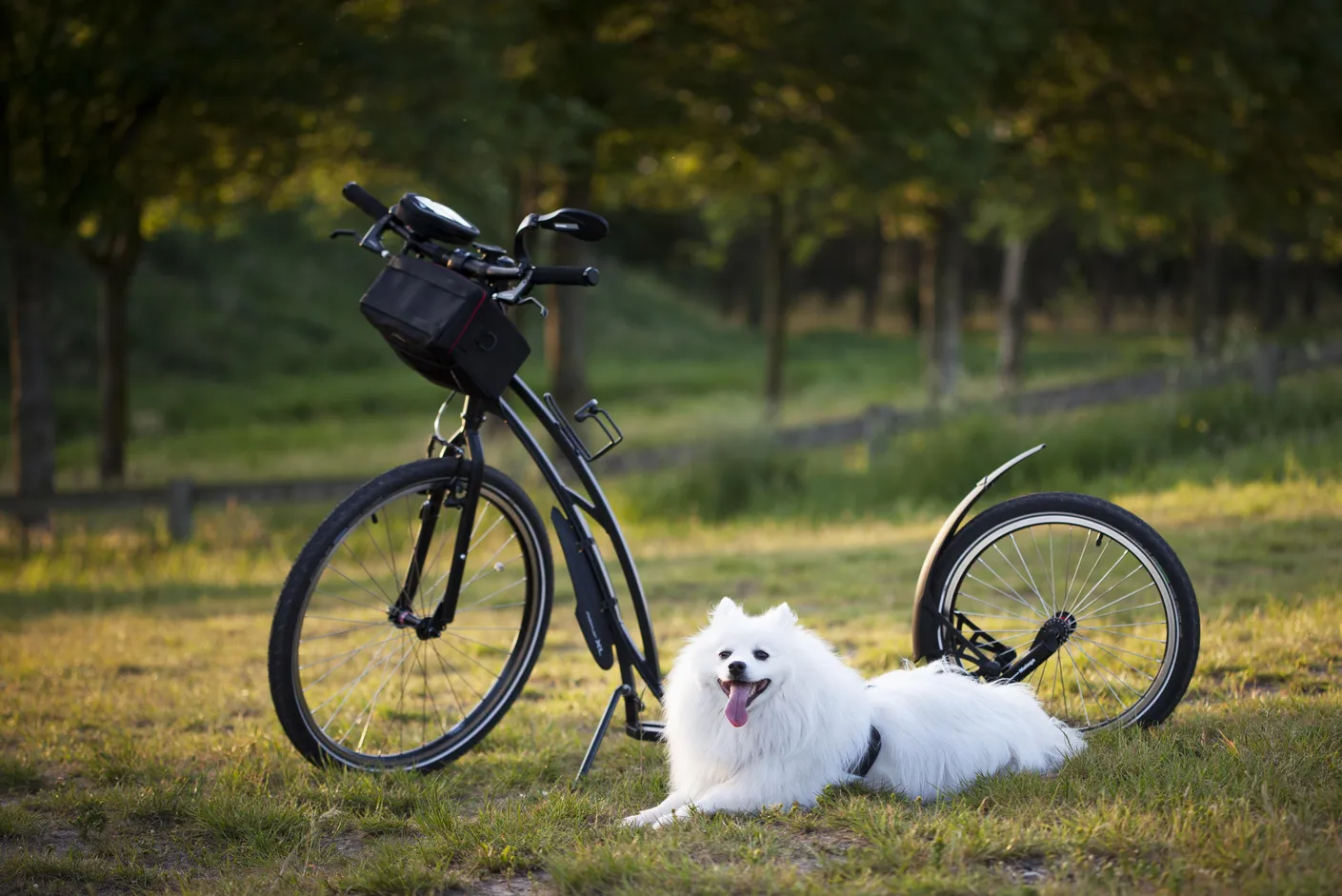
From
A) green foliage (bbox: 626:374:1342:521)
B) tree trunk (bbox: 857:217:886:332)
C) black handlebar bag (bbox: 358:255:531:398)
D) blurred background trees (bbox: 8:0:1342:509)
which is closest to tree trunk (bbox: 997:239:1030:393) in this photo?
blurred background trees (bbox: 8:0:1342:509)

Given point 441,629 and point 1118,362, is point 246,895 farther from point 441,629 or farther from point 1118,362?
point 1118,362

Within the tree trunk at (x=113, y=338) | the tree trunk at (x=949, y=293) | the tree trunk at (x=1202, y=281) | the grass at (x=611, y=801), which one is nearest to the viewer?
the grass at (x=611, y=801)

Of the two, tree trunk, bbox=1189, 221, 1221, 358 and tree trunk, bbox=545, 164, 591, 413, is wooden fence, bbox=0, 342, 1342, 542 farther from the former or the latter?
tree trunk, bbox=1189, 221, 1221, 358

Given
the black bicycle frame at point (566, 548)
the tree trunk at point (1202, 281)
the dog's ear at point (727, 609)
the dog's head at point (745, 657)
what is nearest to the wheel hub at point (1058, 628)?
the dog's head at point (745, 657)

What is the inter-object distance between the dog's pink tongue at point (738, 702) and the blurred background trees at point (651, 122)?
10.2 metres

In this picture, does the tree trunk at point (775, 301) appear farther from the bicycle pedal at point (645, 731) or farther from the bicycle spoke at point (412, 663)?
the bicycle pedal at point (645, 731)

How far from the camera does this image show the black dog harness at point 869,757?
359cm

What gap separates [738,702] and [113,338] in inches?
649

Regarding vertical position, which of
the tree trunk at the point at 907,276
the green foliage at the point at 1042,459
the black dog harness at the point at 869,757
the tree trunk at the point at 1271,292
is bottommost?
the black dog harness at the point at 869,757

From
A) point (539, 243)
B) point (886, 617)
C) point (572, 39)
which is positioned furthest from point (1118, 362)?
point (886, 617)

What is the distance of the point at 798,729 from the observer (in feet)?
11.3

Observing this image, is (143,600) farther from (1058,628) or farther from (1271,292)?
(1271,292)

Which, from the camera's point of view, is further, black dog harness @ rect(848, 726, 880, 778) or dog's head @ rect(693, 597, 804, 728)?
black dog harness @ rect(848, 726, 880, 778)

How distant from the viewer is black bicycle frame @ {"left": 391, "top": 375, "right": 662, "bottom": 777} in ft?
13.7
